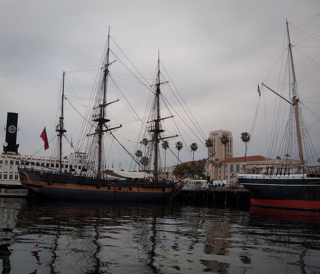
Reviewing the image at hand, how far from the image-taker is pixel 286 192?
38.1 metres

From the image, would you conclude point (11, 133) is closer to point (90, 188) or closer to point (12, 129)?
point (12, 129)

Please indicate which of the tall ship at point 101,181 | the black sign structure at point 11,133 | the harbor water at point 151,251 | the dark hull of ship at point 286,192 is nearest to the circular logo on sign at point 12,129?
the black sign structure at point 11,133

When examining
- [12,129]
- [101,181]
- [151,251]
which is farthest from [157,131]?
[151,251]

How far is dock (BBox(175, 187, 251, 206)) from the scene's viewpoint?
5044cm

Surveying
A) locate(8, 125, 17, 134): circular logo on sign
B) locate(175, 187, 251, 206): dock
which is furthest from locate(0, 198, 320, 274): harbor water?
locate(8, 125, 17, 134): circular logo on sign

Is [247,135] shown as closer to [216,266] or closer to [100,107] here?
[100,107]

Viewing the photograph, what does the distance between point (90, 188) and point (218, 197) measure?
22.4m

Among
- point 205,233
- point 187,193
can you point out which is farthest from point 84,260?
point 187,193

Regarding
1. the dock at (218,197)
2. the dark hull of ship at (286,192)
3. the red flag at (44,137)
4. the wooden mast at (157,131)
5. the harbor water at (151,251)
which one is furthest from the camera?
the wooden mast at (157,131)

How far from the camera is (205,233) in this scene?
16.5 m

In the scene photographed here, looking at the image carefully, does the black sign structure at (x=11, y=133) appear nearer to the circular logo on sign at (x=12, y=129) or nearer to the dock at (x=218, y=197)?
the circular logo on sign at (x=12, y=129)

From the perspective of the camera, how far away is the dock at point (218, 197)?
5044 centimetres

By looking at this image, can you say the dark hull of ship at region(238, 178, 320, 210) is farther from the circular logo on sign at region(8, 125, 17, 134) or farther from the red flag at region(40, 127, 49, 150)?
the circular logo on sign at region(8, 125, 17, 134)

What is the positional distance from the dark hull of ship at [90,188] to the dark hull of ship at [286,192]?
14821 millimetres
